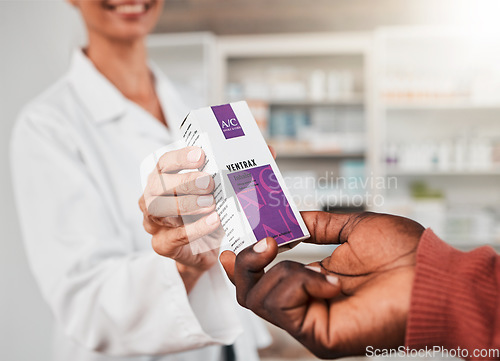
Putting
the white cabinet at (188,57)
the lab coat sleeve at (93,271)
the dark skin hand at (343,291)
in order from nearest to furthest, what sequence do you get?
the dark skin hand at (343,291), the lab coat sleeve at (93,271), the white cabinet at (188,57)

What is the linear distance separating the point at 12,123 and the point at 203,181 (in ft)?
2.99

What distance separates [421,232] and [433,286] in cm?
5

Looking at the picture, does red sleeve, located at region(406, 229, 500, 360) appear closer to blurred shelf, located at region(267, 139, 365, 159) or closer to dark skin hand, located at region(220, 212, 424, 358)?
dark skin hand, located at region(220, 212, 424, 358)

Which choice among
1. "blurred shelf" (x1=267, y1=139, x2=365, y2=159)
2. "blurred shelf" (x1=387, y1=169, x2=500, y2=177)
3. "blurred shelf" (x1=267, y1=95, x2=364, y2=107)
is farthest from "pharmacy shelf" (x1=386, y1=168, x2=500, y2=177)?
"blurred shelf" (x1=267, y1=95, x2=364, y2=107)

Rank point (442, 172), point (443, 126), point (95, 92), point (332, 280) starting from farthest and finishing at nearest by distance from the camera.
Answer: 1. point (443, 126)
2. point (442, 172)
3. point (95, 92)
4. point (332, 280)

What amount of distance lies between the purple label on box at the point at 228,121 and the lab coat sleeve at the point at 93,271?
21 cm

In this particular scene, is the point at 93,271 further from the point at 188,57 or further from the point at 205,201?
the point at 188,57

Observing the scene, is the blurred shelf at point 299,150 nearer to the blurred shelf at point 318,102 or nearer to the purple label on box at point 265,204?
the blurred shelf at point 318,102

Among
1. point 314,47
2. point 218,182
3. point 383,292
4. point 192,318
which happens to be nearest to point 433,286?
point 383,292

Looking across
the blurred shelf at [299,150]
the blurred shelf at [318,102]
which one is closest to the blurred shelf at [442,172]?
the blurred shelf at [299,150]

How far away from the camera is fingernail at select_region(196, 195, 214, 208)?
340 mm

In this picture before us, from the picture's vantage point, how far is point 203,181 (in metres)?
0.34

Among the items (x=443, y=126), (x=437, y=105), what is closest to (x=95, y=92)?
(x=437, y=105)

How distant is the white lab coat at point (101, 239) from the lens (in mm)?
548
